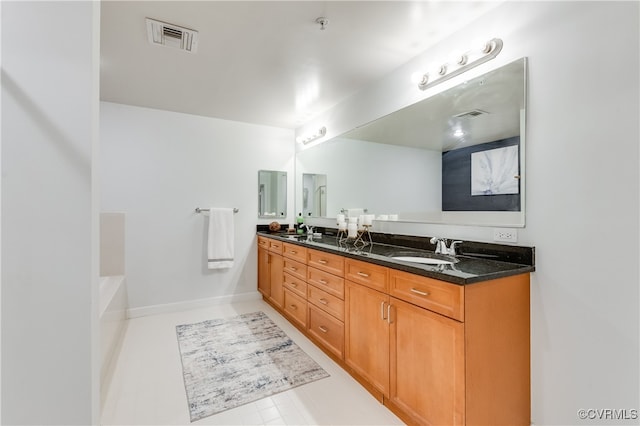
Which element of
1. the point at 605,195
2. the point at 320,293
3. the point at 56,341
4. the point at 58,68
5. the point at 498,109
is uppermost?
the point at 498,109

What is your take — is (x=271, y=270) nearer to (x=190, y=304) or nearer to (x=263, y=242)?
(x=263, y=242)

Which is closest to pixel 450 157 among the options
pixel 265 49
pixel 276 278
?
pixel 265 49

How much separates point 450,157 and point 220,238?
105 inches

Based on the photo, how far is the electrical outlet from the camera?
167cm

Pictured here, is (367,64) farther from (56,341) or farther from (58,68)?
(56,341)

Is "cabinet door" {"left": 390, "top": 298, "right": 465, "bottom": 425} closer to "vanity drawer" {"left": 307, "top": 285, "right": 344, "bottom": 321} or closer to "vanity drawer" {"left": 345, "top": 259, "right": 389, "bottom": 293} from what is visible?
"vanity drawer" {"left": 345, "top": 259, "right": 389, "bottom": 293}

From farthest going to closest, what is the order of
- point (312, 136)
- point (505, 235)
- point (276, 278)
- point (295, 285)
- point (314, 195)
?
point (314, 195)
point (312, 136)
point (276, 278)
point (295, 285)
point (505, 235)

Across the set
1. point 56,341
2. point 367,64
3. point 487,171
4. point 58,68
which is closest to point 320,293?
point 487,171

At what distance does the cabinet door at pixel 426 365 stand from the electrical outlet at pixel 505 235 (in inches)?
26.5

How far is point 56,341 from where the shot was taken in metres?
0.95

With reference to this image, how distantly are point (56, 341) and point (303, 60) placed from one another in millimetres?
2206

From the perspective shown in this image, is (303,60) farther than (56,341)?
Yes

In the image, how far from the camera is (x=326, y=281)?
2.32m

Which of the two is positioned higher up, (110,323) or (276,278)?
(276,278)
